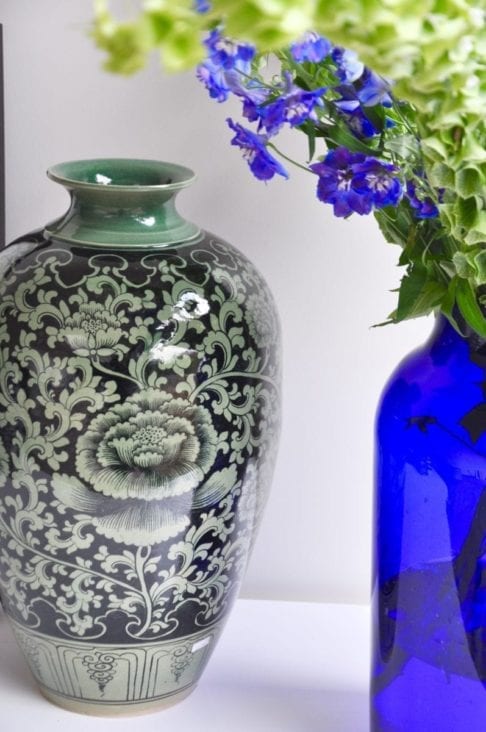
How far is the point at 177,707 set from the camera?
3.02 feet

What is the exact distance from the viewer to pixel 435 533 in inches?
30.6

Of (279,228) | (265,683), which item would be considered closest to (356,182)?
(279,228)

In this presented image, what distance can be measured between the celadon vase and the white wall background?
15cm

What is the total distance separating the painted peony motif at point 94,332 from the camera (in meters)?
0.79

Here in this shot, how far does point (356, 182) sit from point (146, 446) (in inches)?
10.1

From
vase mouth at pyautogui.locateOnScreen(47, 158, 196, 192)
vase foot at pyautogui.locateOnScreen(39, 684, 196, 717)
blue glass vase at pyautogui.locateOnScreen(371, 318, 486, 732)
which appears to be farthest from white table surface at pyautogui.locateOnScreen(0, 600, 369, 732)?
vase mouth at pyautogui.locateOnScreen(47, 158, 196, 192)

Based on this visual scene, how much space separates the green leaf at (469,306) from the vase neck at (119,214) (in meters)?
0.25

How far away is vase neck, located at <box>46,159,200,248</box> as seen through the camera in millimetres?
818

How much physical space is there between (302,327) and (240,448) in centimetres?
25

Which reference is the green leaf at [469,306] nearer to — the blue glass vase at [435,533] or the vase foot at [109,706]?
the blue glass vase at [435,533]

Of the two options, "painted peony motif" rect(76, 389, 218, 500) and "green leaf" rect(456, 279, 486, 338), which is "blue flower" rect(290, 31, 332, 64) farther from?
"painted peony motif" rect(76, 389, 218, 500)

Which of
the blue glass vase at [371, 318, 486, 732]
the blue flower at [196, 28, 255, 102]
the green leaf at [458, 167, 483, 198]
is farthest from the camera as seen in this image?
the blue glass vase at [371, 318, 486, 732]

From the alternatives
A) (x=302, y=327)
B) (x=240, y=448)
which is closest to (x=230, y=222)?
(x=302, y=327)

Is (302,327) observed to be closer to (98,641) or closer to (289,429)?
(289,429)
